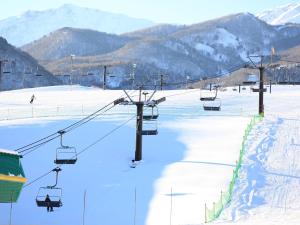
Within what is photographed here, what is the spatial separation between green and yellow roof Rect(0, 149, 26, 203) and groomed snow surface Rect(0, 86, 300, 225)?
6.11m

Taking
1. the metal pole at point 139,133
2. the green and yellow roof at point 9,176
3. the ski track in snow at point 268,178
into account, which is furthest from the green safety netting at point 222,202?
the green and yellow roof at point 9,176

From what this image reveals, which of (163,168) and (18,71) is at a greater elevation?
(18,71)

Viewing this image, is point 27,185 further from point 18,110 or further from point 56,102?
point 56,102

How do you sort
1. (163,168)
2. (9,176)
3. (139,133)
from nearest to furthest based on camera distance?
(9,176) → (163,168) → (139,133)

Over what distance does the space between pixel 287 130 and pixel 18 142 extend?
24.8 m

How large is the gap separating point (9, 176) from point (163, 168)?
17.2 metres

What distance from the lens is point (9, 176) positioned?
25219 mm

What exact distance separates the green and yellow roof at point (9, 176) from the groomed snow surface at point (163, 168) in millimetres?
6113

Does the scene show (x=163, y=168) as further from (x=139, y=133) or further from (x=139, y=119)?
(x=139, y=119)

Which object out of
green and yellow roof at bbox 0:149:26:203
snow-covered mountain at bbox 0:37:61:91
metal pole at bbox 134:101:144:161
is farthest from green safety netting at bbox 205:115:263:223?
snow-covered mountain at bbox 0:37:61:91

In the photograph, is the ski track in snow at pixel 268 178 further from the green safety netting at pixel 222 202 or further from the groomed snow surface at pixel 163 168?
the green safety netting at pixel 222 202

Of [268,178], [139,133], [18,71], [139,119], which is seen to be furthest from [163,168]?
[18,71]

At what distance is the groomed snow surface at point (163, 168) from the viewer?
Answer: 32.2 m

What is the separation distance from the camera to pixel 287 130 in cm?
5547
